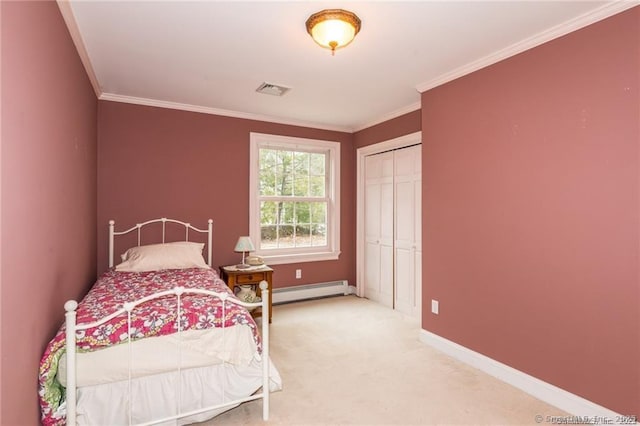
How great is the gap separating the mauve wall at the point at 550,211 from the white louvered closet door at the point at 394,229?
0.89 meters

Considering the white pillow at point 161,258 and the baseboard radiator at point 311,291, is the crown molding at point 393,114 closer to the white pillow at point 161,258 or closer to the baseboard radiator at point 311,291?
the baseboard radiator at point 311,291

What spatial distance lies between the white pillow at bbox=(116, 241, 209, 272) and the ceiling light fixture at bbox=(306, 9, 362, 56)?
91.4 inches

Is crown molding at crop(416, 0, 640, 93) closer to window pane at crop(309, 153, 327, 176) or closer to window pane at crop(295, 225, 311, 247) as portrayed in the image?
window pane at crop(309, 153, 327, 176)

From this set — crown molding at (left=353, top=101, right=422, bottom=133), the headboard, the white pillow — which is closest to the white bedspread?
the white pillow

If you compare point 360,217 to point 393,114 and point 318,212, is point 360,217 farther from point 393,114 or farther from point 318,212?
point 393,114

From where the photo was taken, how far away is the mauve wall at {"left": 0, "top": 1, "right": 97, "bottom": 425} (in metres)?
1.37

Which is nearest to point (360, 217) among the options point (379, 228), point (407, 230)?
point (379, 228)

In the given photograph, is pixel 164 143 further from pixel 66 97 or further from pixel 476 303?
pixel 476 303

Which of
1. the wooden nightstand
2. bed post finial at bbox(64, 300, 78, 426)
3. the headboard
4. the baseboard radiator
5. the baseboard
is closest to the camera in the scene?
bed post finial at bbox(64, 300, 78, 426)

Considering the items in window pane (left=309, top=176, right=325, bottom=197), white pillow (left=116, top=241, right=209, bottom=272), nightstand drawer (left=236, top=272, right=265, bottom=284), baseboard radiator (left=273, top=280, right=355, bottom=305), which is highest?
window pane (left=309, top=176, right=325, bottom=197)

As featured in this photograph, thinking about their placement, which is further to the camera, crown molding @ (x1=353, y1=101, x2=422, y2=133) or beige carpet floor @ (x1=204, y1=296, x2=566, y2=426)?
crown molding @ (x1=353, y1=101, x2=422, y2=133)

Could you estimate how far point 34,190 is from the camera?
5.46ft

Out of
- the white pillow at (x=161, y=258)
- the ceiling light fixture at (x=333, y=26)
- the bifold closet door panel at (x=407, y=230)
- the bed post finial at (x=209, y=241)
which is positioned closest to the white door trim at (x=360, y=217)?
the bifold closet door panel at (x=407, y=230)

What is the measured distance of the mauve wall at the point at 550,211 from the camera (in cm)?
200
